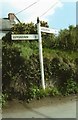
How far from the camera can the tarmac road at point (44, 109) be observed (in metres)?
7.90

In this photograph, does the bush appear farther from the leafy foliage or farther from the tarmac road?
the tarmac road

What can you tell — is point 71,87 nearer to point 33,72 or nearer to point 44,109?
point 33,72

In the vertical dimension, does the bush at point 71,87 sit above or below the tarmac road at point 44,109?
above

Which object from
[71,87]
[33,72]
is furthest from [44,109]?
[71,87]

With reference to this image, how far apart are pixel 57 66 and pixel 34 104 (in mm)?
1672

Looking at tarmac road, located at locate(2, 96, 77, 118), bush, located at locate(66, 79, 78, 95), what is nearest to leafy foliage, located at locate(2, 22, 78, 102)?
bush, located at locate(66, 79, 78, 95)

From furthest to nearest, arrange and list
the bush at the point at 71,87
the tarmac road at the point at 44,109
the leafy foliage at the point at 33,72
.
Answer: the bush at the point at 71,87 < the leafy foliage at the point at 33,72 < the tarmac road at the point at 44,109

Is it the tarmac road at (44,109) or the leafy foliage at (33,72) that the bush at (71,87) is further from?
the tarmac road at (44,109)

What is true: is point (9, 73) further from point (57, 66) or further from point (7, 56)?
point (57, 66)

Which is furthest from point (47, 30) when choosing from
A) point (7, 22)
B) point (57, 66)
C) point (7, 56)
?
point (7, 22)

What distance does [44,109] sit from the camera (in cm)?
849

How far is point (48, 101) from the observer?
9.26 metres

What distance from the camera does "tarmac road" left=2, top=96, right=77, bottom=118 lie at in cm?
790

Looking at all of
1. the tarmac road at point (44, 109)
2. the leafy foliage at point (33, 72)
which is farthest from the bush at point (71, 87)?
the tarmac road at point (44, 109)
